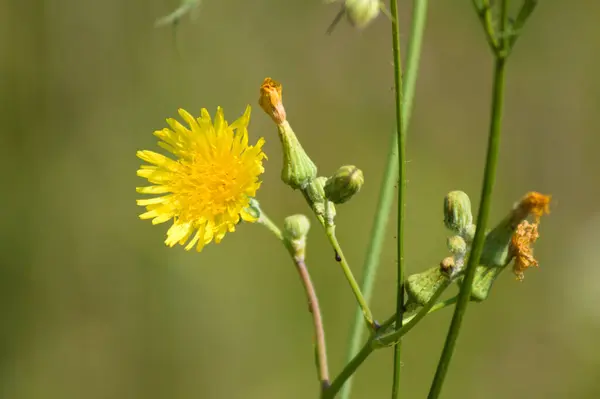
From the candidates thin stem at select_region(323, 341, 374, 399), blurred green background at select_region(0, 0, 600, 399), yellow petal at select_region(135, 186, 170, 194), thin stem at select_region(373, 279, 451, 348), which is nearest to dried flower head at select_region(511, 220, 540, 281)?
thin stem at select_region(373, 279, 451, 348)

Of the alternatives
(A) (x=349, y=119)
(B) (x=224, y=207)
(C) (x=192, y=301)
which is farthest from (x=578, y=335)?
(B) (x=224, y=207)

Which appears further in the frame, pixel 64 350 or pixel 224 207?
pixel 64 350

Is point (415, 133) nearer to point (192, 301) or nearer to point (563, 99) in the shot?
point (563, 99)

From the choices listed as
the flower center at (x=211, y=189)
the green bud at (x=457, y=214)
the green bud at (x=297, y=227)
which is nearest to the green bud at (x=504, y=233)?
the green bud at (x=457, y=214)

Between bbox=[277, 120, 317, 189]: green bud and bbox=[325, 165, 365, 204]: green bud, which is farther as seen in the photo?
bbox=[277, 120, 317, 189]: green bud

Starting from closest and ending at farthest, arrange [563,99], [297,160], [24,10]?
1. [297,160]
2. [24,10]
3. [563,99]

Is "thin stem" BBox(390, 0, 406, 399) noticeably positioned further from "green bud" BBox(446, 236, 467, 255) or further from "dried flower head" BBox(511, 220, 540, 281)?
"dried flower head" BBox(511, 220, 540, 281)

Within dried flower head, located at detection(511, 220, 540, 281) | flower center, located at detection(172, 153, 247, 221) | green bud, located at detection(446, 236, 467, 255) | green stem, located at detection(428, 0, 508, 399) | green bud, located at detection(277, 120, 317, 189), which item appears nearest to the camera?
green stem, located at detection(428, 0, 508, 399)
